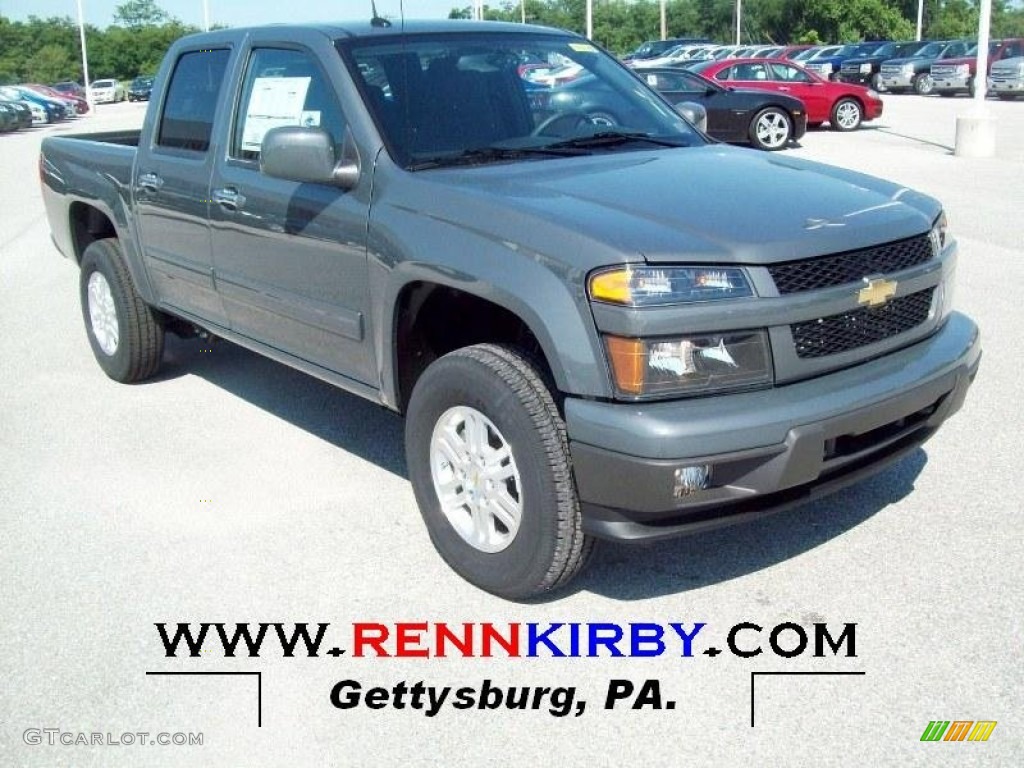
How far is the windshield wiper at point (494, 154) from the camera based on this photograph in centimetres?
409

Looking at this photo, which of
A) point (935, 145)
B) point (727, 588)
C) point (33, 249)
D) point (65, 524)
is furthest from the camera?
point (935, 145)

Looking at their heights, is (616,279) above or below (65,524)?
above

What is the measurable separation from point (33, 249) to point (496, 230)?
9.54m

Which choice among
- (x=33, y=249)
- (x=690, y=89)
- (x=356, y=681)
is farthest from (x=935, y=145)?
(x=356, y=681)

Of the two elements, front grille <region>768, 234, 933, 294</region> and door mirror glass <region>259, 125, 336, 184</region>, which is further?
door mirror glass <region>259, 125, 336, 184</region>

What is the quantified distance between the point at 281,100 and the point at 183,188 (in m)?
0.83

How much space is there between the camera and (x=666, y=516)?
3301mm

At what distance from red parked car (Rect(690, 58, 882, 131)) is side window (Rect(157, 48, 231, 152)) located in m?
17.5

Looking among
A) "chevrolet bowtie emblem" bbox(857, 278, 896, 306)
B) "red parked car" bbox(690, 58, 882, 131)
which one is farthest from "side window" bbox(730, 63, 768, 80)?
"chevrolet bowtie emblem" bbox(857, 278, 896, 306)

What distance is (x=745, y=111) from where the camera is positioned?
18.9 m

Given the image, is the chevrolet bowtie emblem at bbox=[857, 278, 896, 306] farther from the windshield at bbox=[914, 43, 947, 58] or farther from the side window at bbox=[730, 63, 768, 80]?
the windshield at bbox=[914, 43, 947, 58]

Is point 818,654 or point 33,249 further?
point 33,249

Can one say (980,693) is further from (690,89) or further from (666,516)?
(690,89)

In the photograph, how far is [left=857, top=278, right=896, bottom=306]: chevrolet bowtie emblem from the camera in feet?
11.3
